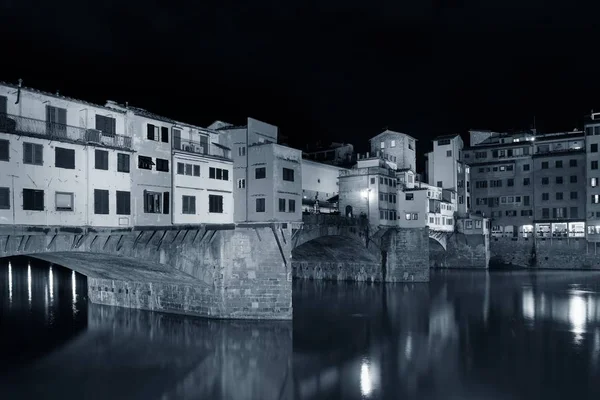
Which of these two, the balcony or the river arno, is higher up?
the balcony

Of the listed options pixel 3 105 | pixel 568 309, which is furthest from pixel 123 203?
pixel 568 309

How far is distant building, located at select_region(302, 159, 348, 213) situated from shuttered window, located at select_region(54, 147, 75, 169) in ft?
100

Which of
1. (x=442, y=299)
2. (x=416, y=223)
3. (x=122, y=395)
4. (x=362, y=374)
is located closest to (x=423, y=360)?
(x=362, y=374)

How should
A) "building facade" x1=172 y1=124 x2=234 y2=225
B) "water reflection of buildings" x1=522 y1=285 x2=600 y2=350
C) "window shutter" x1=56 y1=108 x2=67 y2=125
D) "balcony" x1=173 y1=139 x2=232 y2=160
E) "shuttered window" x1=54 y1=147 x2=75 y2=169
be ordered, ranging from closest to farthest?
"shuttered window" x1=54 y1=147 x2=75 y2=169 < "window shutter" x1=56 y1=108 x2=67 y2=125 < "building facade" x1=172 y1=124 x2=234 y2=225 < "balcony" x1=173 y1=139 x2=232 y2=160 < "water reflection of buildings" x1=522 y1=285 x2=600 y2=350

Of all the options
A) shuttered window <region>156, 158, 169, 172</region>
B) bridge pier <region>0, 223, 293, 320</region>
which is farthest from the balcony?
bridge pier <region>0, 223, 293, 320</region>

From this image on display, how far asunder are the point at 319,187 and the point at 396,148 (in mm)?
18909

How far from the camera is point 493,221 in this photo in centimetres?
8412

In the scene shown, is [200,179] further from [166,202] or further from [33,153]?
[33,153]

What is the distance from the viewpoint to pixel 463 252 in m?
80.6

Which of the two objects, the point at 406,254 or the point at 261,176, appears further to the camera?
the point at 406,254

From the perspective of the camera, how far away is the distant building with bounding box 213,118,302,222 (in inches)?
1518

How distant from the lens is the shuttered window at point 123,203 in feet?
97.6

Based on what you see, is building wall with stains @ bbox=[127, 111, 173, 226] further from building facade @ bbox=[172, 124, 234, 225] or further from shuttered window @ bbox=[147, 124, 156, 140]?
building facade @ bbox=[172, 124, 234, 225]

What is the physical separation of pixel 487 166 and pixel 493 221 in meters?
9.48
